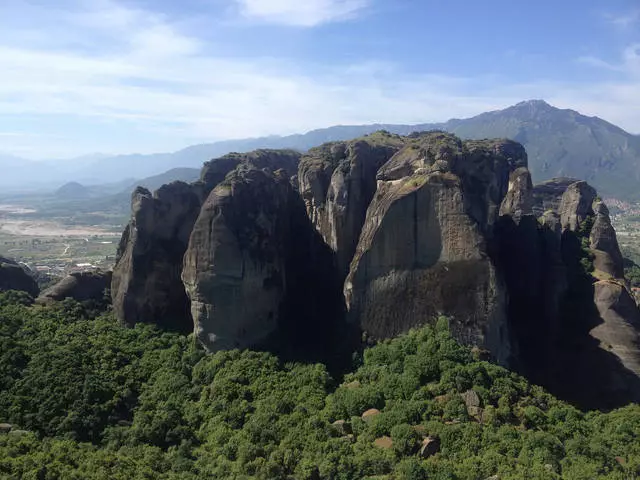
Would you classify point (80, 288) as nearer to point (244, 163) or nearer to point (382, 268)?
point (244, 163)

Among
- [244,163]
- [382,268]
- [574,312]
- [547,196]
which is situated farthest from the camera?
[547,196]

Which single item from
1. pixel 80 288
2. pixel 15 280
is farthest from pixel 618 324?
pixel 15 280

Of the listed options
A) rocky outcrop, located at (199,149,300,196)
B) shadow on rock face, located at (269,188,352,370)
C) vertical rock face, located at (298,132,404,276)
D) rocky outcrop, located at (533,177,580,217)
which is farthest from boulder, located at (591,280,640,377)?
rocky outcrop, located at (199,149,300,196)

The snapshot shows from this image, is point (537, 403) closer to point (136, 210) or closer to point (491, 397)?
point (491, 397)

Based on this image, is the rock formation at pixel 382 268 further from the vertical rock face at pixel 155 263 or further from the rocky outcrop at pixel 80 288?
the rocky outcrop at pixel 80 288

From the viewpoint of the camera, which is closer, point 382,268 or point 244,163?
point 382,268

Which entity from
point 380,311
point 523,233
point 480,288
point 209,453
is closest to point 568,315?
point 523,233
